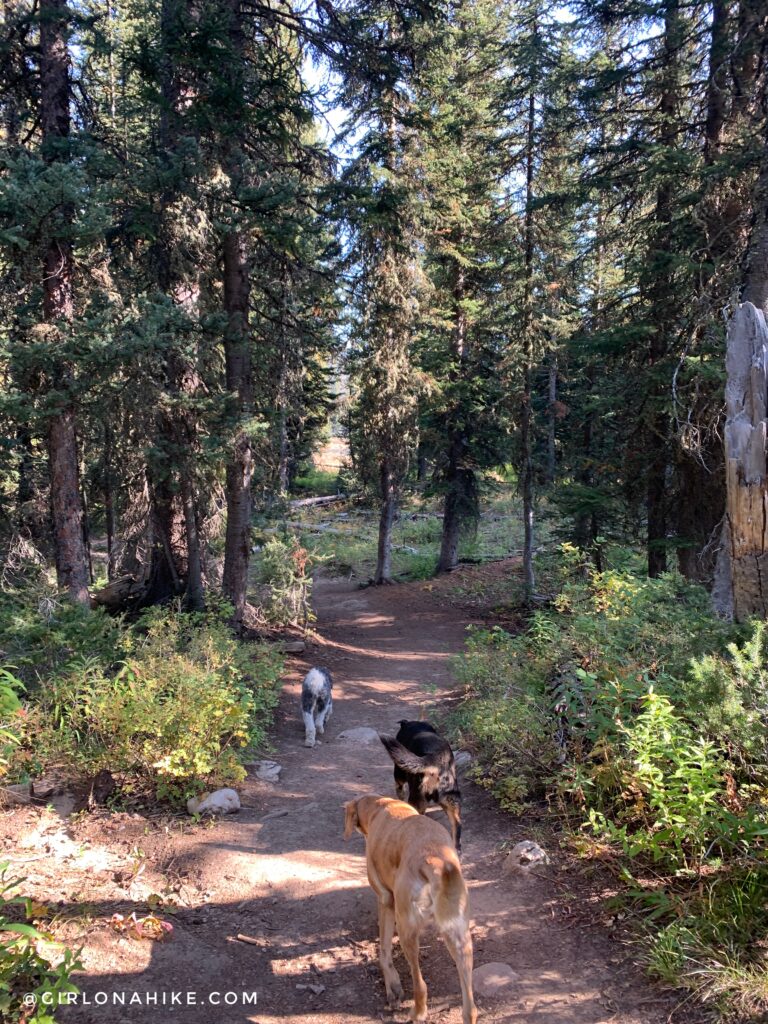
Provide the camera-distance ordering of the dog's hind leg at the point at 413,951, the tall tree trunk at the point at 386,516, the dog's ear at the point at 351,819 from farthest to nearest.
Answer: the tall tree trunk at the point at 386,516 < the dog's ear at the point at 351,819 < the dog's hind leg at the point at 413,951

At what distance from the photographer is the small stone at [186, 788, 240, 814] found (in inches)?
244

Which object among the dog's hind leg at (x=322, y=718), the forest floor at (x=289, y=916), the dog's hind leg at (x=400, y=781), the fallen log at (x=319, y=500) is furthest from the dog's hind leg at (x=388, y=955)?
the fallen log at (x=319, y=500)

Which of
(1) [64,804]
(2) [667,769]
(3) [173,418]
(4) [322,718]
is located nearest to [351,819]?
(2) [667,769]

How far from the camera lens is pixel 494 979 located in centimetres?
395

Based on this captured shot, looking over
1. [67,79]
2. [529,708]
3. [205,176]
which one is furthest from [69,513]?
[529,708]

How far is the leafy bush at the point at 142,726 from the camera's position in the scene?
6227mm

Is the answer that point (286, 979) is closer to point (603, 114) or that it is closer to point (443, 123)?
point (603, 114)

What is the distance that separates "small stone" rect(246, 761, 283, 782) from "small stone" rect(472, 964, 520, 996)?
12.5 ft

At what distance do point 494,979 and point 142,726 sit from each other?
385 cm

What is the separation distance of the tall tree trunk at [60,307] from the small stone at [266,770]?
3.93 metres

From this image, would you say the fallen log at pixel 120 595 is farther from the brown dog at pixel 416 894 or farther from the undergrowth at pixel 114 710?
the brown dog at pixel 416 894

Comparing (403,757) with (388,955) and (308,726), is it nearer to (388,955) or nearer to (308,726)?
(388,955)

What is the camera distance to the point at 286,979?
4156mm

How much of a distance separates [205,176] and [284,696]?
850 cm
